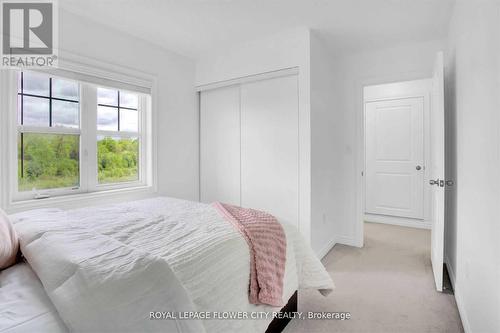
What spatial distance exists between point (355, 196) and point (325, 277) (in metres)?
1.79

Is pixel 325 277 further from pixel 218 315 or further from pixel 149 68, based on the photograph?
pixel 149 68

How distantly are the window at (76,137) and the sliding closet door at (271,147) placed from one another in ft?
3.95

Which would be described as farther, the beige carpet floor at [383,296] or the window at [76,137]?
the window at [76,137]

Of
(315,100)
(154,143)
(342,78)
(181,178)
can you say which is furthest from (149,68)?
(342,78)

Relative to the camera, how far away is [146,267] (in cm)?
91

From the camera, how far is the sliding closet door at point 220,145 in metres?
3.41

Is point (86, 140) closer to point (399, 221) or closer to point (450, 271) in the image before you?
point (450, 271)

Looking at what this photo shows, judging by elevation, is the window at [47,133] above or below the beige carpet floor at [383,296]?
above

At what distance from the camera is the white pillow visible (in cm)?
109

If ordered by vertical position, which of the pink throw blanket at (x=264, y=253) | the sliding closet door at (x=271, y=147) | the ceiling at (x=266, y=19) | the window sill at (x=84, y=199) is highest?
the ceiling at (x=266, y=19)

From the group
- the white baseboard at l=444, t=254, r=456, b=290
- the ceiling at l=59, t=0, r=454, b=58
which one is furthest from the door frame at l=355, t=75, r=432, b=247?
the white baseboard at l=444, t=254, r=456, b=290

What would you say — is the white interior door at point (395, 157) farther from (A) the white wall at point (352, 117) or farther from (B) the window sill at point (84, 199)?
(B) the window sill at point (84, 199)

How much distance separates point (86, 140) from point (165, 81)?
114 centimetres

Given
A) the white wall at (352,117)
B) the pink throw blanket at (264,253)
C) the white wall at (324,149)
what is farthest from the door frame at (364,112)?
the pink throw blanket at (264,253)
